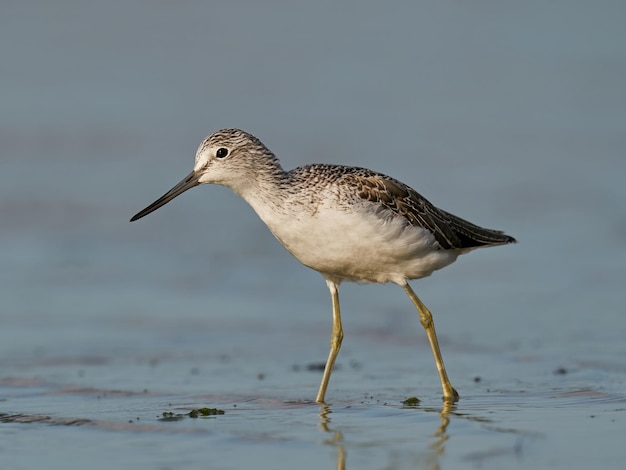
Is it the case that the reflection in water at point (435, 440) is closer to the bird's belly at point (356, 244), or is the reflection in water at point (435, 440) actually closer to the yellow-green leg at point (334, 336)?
the yellow-green leg at point (334, 336)

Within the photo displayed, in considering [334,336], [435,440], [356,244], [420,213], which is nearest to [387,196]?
[420,213]

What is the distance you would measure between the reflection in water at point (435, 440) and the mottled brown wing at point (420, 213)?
2.02m

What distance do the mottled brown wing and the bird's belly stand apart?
0.17 meters

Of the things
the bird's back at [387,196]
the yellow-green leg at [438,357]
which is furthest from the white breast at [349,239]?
the yellow-green leg at [438,357]

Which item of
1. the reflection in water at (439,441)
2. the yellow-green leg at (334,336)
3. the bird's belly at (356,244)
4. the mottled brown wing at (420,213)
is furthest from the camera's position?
the yellow-green leg at (334,336)

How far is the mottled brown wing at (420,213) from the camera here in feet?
35.1

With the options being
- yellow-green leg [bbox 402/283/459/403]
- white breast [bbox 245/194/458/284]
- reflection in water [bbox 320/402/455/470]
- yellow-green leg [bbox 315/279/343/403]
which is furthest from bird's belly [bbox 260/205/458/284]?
reflection in water [bbox 320/402/455/470]

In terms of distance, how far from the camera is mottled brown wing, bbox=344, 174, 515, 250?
10688mm

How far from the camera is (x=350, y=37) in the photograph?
2912 cm

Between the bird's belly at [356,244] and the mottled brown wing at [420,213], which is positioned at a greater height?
the mottled brown wing at [420,213]

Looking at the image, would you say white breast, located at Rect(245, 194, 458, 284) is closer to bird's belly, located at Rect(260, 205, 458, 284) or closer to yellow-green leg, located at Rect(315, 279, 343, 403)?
bird's belly, located at Rect(260, 205, 458, 284)

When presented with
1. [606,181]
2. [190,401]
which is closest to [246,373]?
[190,401]

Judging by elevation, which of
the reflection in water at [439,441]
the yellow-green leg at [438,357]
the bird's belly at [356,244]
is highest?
the bird's belly at [356,244]

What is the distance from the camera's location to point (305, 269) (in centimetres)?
1733
